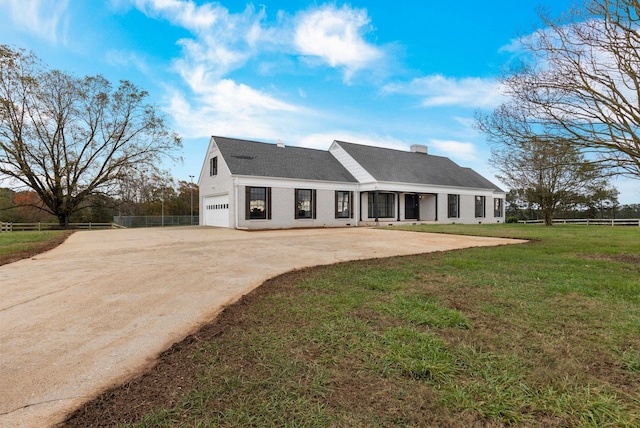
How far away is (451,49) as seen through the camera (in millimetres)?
12336

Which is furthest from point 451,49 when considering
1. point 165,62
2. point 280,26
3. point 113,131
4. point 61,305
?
point 113,131

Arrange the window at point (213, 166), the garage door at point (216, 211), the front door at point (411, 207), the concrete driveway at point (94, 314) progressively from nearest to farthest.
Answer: the concrete driveway at point (94, 314), the garage door at point (216, 211), the window at point (213, 166), the front door at point (411, 207)

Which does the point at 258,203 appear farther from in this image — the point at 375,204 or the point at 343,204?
the point at 375,204

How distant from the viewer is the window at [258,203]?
1814cm

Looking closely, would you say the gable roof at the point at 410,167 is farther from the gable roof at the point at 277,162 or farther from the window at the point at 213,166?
the window at the point at 213,166

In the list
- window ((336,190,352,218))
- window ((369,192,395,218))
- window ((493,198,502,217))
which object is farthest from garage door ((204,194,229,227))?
window ((493,198,502,217))

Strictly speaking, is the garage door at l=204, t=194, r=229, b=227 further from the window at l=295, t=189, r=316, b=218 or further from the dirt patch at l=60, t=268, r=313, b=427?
the dirt patch at l=60, t=268, r=313, b=427

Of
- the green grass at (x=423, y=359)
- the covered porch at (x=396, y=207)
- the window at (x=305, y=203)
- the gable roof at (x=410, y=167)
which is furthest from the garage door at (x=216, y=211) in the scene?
the green grass at (x=423, y=359)

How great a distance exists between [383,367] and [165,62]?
618 inches

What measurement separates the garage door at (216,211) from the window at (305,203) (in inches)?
165

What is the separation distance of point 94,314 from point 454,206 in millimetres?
25802

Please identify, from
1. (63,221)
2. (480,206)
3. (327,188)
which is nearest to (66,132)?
(63,221)

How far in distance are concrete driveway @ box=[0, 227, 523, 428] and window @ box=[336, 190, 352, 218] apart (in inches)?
Result: 539

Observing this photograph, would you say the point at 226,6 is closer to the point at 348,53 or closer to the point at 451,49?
the point at 348,53
